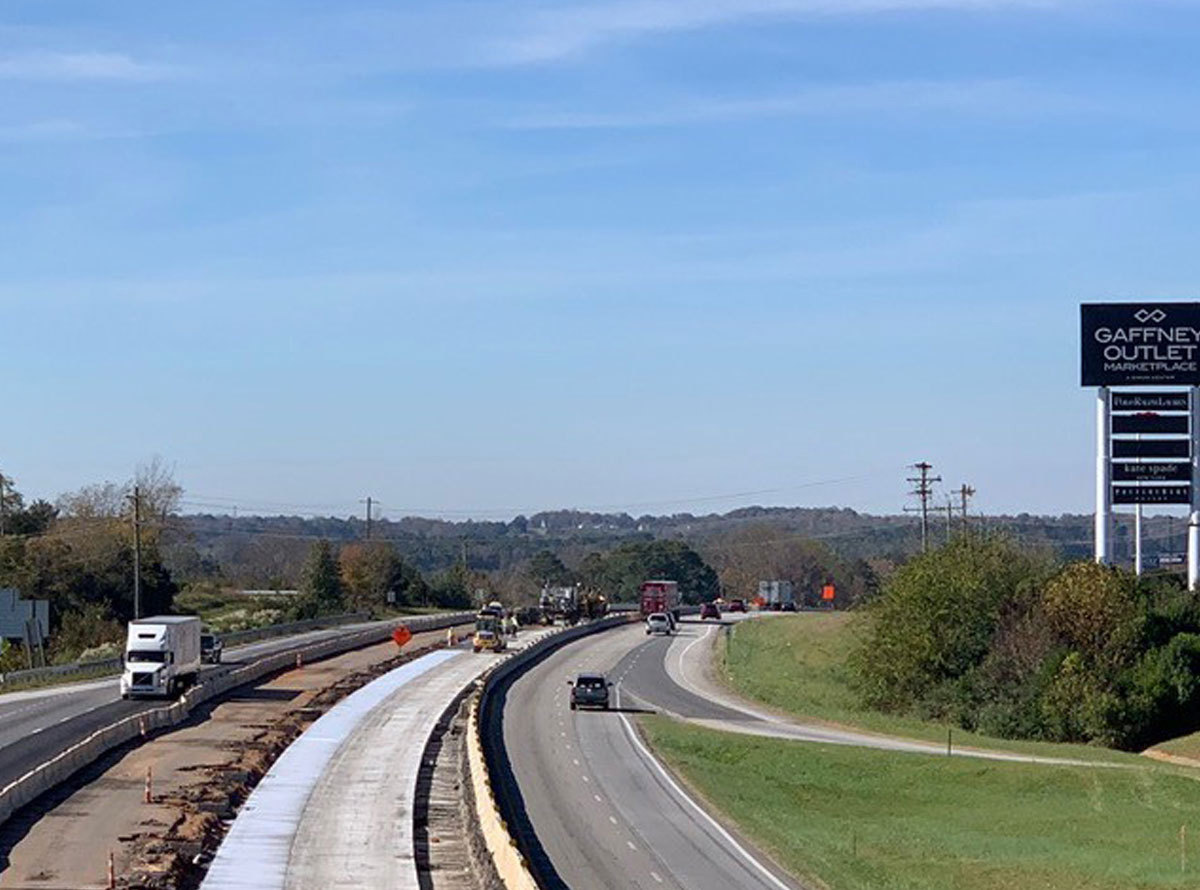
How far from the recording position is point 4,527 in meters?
162

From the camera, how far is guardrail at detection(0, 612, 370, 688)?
90.0 metres

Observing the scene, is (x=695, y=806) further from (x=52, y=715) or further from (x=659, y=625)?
(x=659, y=625)

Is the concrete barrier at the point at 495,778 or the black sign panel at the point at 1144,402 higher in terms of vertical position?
the black sign panel at the point at 1144,402

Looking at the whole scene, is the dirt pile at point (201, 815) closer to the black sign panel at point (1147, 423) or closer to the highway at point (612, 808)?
the highway at point (612, 808)

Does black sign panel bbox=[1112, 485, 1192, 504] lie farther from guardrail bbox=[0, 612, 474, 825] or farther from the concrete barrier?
guardrail bbox=[0, 612, 474, 825]

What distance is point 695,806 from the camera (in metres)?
50.4

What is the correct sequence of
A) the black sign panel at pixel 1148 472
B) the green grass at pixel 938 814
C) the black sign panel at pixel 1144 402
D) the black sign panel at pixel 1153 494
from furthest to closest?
the black sign panel at pixel 1144 402
the black sign panel at pixel 1148 472
the black sign panel at pixel 1153 494
the green grass at pixel 938 814

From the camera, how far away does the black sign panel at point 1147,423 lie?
297 ft

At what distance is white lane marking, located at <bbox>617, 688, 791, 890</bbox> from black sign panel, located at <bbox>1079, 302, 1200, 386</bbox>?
103 ft

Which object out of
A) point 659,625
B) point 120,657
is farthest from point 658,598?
point 120,657

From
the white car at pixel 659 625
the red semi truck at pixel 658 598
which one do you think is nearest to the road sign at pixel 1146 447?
the white car at pixel 659 625

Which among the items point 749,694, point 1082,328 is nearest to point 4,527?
point 749,694

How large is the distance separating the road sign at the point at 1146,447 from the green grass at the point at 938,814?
2287cm

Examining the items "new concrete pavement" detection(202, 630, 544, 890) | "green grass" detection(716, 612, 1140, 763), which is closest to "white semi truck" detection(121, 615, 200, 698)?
"new concrete pavement" detection(202, 630, 544, 890)
